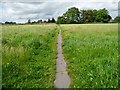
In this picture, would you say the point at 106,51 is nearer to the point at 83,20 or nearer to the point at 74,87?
the point at 74,87

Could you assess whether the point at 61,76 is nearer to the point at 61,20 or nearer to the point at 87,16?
the point at 87,16

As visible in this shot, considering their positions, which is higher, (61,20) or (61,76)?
(61,76)

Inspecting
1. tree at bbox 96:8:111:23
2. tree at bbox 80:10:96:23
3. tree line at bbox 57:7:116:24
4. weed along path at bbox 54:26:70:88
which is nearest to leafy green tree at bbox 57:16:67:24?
tree line at bbox 57:7:116:24

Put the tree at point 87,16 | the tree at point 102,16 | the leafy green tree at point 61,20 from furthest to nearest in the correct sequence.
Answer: the leafy green tree at point 61,20, the tree at point 87,16, the tree at point 102,16

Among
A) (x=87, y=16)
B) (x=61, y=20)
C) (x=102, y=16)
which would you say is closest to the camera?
(x=102, y=16)

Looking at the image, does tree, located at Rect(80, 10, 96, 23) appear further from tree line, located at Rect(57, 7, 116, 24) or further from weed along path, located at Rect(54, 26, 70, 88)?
weed along path, located at Rect(54, 26, 70, 88)

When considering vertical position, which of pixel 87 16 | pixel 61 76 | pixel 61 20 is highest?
pixel 87 16

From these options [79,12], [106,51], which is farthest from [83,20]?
[106,51]

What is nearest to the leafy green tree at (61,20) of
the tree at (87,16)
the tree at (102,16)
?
the tree at (87,16)

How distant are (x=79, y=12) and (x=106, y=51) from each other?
134908 millimetres

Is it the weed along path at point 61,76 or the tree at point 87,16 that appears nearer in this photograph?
the weed along path at point 61,76

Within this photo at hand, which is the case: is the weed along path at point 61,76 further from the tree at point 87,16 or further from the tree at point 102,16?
the tree at point 87,16

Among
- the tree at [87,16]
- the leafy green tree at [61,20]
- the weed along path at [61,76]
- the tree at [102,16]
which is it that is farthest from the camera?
the leafy green tree at [61,20]

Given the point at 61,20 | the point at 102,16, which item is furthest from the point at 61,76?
the point at 61,20
